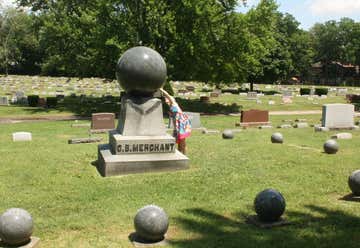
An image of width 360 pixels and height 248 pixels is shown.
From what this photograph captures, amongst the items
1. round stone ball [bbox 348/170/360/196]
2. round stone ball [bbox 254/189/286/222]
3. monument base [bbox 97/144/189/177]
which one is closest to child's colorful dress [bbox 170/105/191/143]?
monument base [bbox 97/144/189/177]

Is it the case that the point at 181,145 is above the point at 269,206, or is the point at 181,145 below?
above

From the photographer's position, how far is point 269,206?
7.68 meters

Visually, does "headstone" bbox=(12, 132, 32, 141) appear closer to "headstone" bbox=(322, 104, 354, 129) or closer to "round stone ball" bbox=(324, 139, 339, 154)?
"round stone ball" bbox=(324, 139, 339, 154)

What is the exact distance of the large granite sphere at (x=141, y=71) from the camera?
11.7m

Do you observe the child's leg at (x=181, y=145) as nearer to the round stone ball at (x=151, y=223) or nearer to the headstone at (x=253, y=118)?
the round stone ball at (x=151, y=223)

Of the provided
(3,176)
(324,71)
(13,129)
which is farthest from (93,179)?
(324,71)

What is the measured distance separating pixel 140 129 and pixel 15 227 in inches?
226

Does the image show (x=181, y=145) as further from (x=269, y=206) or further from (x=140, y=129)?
(x=269, y=206)

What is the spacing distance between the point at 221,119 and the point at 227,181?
1738 centimetres

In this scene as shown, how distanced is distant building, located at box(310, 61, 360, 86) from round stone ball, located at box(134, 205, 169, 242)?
293ft

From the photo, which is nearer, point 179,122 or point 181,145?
point 179,122

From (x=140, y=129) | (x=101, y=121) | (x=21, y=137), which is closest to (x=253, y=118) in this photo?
(x=101, y=121)

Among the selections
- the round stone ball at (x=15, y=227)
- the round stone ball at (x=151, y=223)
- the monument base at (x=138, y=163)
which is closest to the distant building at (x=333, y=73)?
the monument base at (x=138, y=163)

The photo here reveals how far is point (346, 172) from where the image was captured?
1164cm
